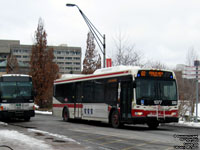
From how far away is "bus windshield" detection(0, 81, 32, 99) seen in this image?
24891mm

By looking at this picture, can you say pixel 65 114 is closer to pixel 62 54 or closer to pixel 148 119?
pixel 148 119

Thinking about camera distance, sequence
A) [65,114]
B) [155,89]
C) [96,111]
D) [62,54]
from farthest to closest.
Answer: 1. [62,54]
2. [65,114]
3. [96,111]
4. [155,89]

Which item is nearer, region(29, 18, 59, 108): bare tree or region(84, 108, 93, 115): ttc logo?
region(84, 108, 93, 115): ttc logo

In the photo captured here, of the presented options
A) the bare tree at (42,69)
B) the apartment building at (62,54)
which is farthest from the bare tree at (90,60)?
the apartment building at (62,54)

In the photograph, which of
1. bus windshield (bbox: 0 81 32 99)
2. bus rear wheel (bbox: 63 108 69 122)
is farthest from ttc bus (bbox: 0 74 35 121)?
bus rear wheel (bbox: 63 108 69 122)

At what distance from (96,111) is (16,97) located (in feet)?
19.8

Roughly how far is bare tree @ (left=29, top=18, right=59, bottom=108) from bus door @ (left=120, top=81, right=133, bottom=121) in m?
33.9

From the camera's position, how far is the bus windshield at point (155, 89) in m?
18.6

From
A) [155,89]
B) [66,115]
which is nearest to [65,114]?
[66,115]

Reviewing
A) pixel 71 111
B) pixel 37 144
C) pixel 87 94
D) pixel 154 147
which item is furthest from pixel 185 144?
pixel 71 111

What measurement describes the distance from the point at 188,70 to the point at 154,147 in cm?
1520

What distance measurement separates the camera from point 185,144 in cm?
1196

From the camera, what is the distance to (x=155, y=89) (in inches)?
744

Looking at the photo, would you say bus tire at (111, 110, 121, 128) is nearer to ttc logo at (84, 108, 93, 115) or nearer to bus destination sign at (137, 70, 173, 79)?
bus destination sign at (137, 70, 173, 79)
